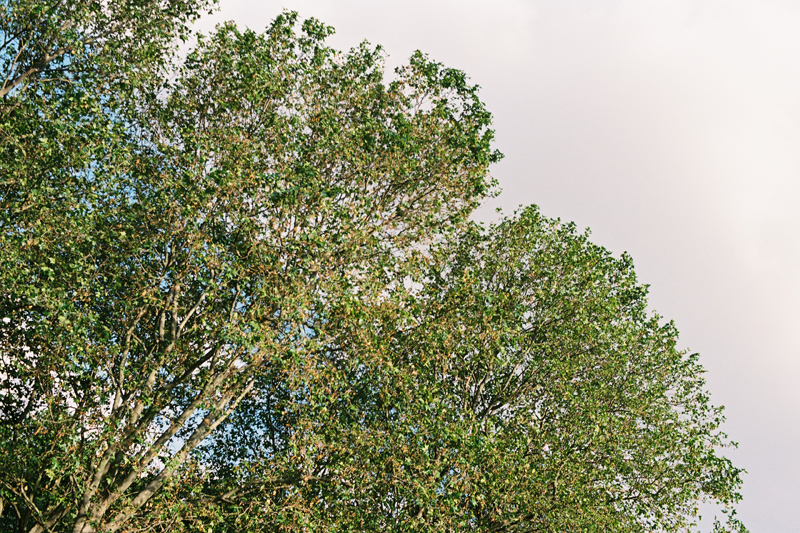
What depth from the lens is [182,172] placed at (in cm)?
1945

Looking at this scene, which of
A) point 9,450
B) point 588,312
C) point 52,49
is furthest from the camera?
point 588,312

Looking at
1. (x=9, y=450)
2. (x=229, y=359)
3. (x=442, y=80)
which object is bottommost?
(x=9, y=450)

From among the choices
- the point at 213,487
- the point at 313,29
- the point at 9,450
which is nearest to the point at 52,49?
the point at 313,29

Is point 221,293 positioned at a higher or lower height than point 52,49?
lower

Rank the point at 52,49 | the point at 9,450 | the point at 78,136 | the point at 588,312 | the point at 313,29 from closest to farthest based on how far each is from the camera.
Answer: the point at 9,450 < the point at 78,136 < the point at 52,49 < the point at 313,29 < the point at 588,312

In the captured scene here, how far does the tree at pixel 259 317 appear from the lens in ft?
56.8

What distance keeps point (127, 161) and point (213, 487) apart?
9720 mm

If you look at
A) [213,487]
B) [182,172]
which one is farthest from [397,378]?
[182,172]

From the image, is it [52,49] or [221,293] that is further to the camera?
[52,49]

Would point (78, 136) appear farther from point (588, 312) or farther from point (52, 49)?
point (588, 312)

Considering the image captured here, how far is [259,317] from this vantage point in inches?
721

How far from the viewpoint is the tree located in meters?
17.3

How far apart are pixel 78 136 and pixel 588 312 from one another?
1902cm

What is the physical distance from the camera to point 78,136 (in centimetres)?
1855
